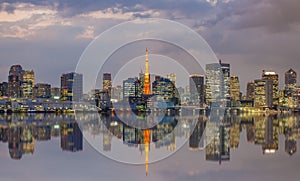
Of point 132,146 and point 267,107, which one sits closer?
point 132,146

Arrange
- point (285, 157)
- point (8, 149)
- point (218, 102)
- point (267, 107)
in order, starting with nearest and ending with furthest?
1. point (285, 157)
2. point (8, 149)
3. point (267, 107)
4. point (218, 102)

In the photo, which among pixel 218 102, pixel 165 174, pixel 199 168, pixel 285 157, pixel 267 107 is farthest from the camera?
pixel 218 102

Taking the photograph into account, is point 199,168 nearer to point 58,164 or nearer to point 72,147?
point 58,164

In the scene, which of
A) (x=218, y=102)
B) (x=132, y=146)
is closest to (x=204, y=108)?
(x=218, y=102)

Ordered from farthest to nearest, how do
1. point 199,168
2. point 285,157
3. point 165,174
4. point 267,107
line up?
point 267,107 → point 285,157 → point 199,168 → point 165,174

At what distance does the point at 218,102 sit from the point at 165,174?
11499 cm

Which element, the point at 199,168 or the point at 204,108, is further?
the point at 204,108

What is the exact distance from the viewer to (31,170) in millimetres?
14648

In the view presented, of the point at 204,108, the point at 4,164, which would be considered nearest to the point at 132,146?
the point at 4,164

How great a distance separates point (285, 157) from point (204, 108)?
100 metres

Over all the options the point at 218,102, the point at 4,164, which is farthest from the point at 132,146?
the point at 218,102

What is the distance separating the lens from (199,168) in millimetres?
15141

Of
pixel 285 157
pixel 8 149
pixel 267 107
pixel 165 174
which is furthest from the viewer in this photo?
pixel 267 107

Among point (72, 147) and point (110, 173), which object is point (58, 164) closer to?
point (110, 173)
